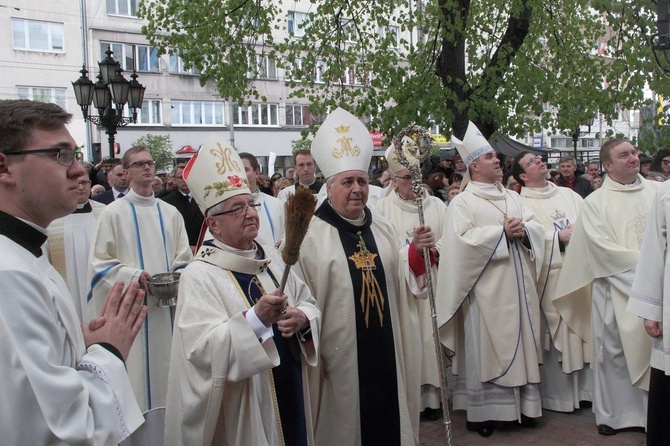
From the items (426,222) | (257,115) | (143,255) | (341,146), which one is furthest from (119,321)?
(257,115)

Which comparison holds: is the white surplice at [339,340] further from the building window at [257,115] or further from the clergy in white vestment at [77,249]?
the building window at [257,115]

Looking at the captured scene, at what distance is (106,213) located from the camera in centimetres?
539

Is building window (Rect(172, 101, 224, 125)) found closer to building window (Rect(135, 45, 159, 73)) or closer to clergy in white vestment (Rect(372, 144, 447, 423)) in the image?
building window (Rect(135, 45, 159, 73))

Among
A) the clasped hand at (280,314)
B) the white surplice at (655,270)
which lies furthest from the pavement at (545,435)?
the clasped hand at (280,314)

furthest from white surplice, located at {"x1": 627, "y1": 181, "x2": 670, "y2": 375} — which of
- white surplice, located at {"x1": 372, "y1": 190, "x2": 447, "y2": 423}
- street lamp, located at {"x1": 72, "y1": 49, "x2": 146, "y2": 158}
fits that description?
street lamp, located at {"x1": 72, "y1": 49, "x2": 146, "y2": 158}

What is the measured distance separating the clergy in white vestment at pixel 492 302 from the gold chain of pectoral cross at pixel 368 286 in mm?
1475

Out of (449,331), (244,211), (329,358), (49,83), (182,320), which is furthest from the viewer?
(49,83)

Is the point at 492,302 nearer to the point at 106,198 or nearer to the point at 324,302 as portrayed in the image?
the point at 324,302

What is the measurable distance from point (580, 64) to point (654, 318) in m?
10.2

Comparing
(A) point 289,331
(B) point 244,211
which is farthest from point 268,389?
(B) point 244,211

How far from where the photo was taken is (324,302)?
13.4ft

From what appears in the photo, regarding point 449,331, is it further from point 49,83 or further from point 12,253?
point 49,83

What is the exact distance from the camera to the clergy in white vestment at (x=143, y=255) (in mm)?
5219

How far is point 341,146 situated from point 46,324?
272 centimetres
